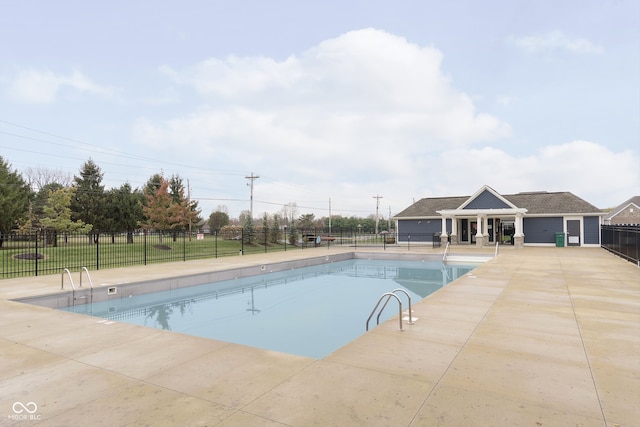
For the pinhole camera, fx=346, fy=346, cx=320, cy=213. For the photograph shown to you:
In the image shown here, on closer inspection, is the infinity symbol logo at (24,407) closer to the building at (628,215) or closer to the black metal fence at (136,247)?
the black metal fence at (136,247)

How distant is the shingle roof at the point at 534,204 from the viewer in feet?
86.0

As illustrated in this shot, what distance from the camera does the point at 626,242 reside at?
15.1m

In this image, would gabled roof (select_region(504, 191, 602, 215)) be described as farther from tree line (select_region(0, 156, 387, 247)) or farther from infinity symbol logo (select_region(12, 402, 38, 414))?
infinity symbol logo (select_region(12, 402, 38, 414))

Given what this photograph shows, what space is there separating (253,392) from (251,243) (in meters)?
25.2

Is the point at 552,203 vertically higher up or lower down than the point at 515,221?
higher up

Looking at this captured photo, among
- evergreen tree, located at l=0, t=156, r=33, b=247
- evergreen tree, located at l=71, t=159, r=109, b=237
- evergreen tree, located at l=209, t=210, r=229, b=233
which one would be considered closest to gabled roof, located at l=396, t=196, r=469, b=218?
evergreen tree, located at l=71, t=159, r=109, b=237

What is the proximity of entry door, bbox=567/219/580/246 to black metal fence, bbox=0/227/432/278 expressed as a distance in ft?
33.1

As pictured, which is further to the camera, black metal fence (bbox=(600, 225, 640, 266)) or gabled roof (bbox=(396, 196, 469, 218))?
gabled roof (bbox=(396, 196, 469, 218))

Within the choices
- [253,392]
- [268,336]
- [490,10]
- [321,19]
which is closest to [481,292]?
[268,336]

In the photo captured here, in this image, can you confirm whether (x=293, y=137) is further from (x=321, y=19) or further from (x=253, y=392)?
(x=253, y=392)

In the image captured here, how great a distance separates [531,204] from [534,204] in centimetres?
22

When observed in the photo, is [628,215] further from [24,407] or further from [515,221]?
[24,407]

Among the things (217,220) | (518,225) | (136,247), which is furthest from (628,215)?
(217,220)

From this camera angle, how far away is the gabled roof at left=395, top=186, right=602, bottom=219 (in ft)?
85.9
